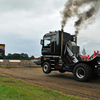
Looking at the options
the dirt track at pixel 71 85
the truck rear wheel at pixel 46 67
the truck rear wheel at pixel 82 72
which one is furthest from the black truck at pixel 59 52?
the dirt track at pixel 71 85

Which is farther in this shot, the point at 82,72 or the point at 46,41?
the point at 46,41

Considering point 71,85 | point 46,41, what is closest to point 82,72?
point 71,85

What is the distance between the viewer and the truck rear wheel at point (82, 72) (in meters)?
7.55

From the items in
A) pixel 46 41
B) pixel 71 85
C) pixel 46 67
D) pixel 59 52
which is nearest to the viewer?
pixel 71 85

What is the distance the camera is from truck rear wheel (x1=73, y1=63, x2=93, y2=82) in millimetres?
7547

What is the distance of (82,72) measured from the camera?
8.01 metres

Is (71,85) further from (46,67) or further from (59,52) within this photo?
(46,67)

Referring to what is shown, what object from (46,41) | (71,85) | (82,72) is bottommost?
(71,85)

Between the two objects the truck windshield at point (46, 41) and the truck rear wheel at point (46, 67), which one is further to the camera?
the truck windshield at point (46, 41)

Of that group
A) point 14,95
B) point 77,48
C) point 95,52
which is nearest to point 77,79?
point 95,52

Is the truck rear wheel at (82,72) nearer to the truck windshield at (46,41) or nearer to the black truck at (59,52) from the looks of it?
the black truck at (59,52)

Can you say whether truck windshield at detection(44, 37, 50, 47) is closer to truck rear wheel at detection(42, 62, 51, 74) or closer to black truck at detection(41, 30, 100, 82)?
black truck at detection(41, 30, 100, 82)

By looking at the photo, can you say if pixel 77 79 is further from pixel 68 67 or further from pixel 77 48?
pixel 77 48

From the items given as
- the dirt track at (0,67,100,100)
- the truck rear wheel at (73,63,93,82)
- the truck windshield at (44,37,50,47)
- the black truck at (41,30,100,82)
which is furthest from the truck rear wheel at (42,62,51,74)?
the truck rear wheel at (73,63,93,82)
